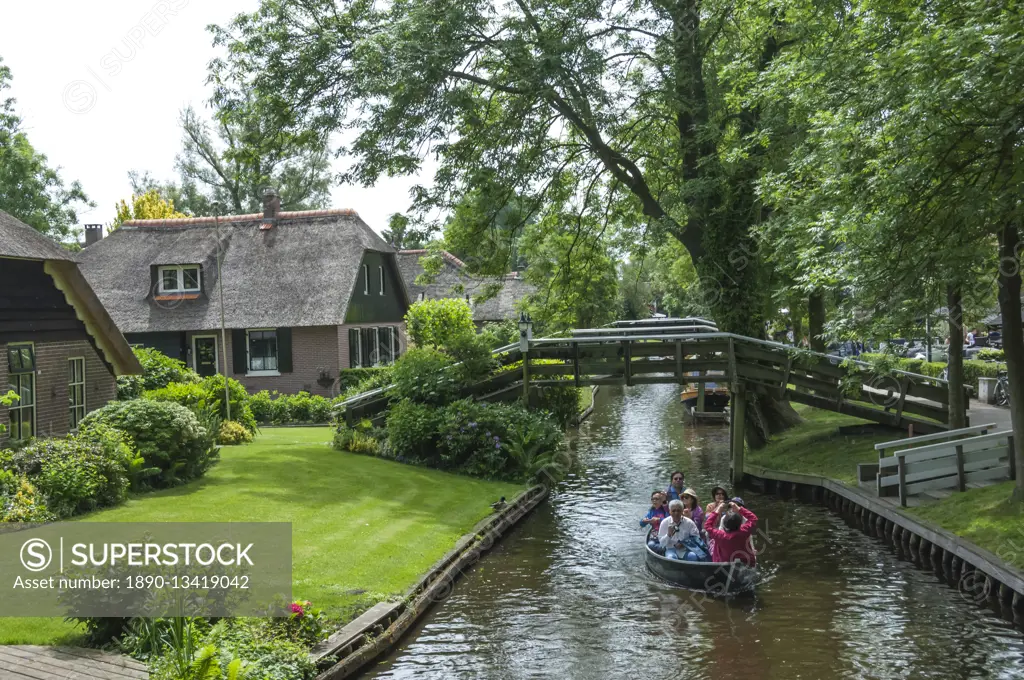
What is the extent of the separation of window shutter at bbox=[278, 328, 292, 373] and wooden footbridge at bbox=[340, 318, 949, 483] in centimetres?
1225

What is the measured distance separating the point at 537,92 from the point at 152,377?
1327 centimetres

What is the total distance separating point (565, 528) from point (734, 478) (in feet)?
22.5

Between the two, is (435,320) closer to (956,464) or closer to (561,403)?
(561,403)

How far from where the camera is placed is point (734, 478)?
81.3ft

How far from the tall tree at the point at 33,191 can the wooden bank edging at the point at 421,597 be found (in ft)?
122

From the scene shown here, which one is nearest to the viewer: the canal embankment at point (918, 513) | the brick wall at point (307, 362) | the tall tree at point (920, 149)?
the tall tree at point (920, 149)

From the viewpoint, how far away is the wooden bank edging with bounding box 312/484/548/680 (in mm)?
11289

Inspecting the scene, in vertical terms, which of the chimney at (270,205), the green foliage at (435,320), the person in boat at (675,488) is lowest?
the person in boat at (675,488)

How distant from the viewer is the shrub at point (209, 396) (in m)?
22.6

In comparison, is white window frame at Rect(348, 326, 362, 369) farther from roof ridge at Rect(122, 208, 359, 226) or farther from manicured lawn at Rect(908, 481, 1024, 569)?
manicured lawn at Rect(908, 481, 1024, 569)

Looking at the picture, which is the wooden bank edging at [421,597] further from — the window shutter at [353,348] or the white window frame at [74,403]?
the window shutter at [353,348]

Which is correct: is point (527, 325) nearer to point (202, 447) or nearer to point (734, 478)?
point (734, 478)

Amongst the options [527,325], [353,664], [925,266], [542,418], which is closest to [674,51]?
[527,325]

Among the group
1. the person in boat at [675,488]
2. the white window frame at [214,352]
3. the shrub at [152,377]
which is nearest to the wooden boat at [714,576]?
the person in boat at [675,488]
